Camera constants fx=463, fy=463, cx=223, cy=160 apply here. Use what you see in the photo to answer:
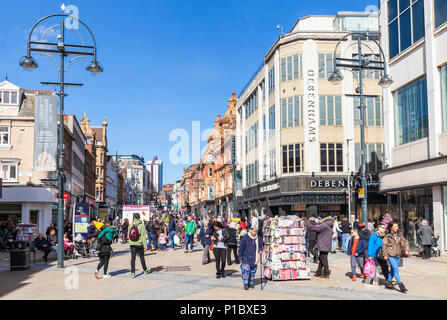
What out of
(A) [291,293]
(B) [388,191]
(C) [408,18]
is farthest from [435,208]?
(A) [291,293]

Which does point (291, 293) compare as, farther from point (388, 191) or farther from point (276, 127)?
point (276, 127)

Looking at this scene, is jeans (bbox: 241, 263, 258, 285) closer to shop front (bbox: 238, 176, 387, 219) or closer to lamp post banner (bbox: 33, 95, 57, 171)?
lamp post banner (bbox: 33, 95, 57, 171)

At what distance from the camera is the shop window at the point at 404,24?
22266 millimetres

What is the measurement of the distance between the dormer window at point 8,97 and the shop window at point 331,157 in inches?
1001

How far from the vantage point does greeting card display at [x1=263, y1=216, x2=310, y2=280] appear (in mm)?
13070

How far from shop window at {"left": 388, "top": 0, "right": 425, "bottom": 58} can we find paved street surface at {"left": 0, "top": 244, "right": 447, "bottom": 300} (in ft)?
39.1

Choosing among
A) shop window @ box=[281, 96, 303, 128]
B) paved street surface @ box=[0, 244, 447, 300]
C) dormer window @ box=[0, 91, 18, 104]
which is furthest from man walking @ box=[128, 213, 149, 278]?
dormer window @ box=[0, 91, 18, 104]

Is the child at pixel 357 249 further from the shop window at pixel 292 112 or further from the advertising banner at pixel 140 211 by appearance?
the shop window at pixel 292 112

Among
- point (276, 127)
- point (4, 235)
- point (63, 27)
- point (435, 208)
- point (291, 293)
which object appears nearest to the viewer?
point (291, 293)

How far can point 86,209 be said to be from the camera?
79.9 ft

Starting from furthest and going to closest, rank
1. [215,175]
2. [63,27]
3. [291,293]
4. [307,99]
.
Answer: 1. [215,175]
2. [307,99]
3. [63,27]
4. [291,293]

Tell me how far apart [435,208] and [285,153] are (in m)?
19.1

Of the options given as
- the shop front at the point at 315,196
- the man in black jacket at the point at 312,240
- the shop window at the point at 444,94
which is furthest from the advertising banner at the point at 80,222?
the shop window at the point at 444,94

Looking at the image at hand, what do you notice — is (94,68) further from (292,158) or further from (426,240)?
(292,158)
